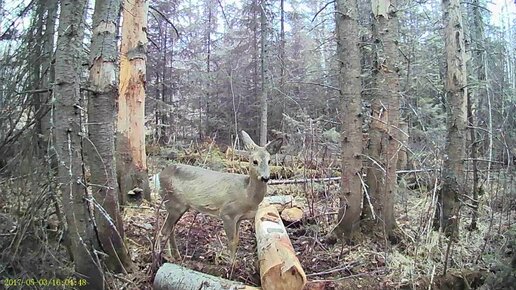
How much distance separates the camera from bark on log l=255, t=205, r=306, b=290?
3.95 metres

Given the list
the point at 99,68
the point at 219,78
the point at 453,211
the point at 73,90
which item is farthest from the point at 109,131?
the point at 219,78

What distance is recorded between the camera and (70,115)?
350 cm

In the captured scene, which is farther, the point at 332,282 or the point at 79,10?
the point at 332,282

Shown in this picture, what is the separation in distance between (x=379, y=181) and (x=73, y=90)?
4460 mm

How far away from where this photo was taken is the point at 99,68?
428cm

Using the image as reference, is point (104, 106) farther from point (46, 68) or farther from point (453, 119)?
point (453, 119)

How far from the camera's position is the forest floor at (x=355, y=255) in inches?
188

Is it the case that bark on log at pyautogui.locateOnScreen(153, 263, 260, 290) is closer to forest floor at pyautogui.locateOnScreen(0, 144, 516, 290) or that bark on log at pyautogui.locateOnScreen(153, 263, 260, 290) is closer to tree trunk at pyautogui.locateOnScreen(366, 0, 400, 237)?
forest floor at pyautogui.locateOnScreen(0, 144, 516, 290)

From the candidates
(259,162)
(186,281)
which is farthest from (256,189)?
(186,281)

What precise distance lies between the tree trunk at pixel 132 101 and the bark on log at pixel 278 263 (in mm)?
3669

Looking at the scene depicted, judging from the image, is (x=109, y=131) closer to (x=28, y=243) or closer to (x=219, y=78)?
(x=28, y=243)

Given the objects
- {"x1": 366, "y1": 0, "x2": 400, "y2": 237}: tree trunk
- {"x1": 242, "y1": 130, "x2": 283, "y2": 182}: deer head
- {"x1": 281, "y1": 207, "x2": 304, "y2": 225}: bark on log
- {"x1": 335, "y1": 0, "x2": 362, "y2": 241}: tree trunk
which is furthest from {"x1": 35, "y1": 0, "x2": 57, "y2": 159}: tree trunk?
{"x1": 366, "y1": 0, "x2": 400, "y2": 237}: tree trunk

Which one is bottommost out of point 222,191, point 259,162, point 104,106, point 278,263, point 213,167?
point 278,263

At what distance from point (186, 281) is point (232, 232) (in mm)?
1080
